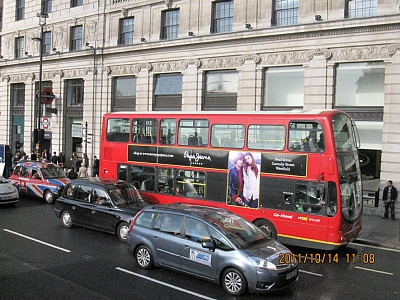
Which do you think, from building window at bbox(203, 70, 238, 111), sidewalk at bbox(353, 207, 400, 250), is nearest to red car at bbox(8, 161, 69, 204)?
building window at bbox(203, 70, 238, 111)

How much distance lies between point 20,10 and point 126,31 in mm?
13138

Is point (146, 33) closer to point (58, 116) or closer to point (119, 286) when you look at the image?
point (58, 116)

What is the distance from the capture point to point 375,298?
8.35 metres

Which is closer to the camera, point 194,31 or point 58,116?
point 194,31

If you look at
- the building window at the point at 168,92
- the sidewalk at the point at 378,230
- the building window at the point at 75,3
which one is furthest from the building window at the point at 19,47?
the sidewalk at the point at 378,230

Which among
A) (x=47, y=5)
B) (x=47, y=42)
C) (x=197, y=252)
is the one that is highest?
(x=47, y=5)

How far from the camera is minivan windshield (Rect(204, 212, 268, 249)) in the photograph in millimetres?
8430

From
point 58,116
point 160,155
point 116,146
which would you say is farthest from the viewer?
point 58,116

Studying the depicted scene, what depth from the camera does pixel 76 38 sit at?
99.1 feet

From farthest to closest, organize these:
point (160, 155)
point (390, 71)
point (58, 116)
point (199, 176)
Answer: point (58, 116), point (390, 71), point (160, 155), point (199, 176)

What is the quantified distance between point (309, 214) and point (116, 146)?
804 cm

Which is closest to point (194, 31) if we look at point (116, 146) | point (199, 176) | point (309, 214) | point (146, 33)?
point (146, 33)

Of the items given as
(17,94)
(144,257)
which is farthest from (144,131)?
(17,94)

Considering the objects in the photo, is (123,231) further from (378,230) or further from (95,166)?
(95,166)
